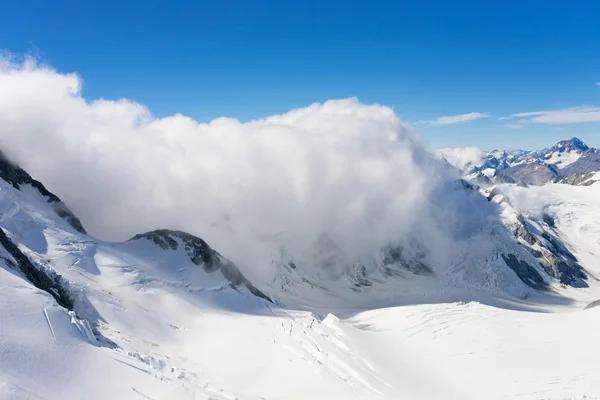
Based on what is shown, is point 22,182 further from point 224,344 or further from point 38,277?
point 224,344

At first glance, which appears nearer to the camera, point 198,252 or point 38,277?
point 38,277

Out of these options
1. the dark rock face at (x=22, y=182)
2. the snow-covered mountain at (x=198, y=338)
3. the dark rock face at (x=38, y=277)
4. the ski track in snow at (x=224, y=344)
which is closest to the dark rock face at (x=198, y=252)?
the snow-covered mountain at (x=198, y=338)

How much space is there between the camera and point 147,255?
98688 mm

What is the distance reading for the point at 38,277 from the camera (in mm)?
Result: 53031

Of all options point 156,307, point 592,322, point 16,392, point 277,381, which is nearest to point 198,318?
point 156,307

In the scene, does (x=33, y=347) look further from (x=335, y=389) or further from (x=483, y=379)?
(x=483, y=379)

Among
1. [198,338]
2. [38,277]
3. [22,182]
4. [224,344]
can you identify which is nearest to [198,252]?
[198,338]

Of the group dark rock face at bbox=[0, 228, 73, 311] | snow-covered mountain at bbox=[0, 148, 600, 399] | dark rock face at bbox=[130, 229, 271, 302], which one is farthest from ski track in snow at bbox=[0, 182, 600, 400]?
dark rock face at bbox=[130, 229, 271, 302]

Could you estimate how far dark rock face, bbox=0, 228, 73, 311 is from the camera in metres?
49.4

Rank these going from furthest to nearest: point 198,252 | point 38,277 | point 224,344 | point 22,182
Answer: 1. point 198,252
2. point 22,182
3. point 224,344
4. point 38,277

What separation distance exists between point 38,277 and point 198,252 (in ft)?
192

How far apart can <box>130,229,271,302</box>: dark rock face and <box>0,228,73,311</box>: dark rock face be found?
44.9m

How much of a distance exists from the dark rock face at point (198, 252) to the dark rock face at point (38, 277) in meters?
44.9

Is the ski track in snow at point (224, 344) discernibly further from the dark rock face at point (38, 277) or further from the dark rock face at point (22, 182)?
the dark rock face at point (22, 182)
